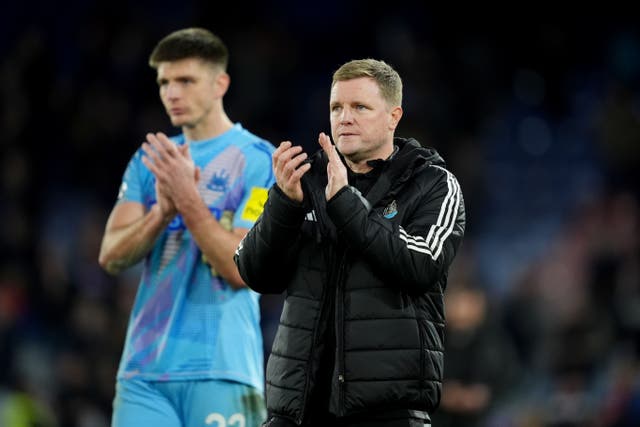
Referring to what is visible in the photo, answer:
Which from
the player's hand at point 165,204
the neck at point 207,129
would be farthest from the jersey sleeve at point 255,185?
the player's hand at point 165,204

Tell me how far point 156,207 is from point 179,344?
61cm

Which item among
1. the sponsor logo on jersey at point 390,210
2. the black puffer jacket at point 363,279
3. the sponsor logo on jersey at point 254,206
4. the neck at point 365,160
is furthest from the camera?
the sponsor logo on jersey at point 254,206

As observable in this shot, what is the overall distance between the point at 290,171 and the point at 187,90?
4.96ft

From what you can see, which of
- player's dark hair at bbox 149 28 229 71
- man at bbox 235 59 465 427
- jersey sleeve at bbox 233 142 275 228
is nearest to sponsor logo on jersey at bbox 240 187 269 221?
jersey sleeve at bbox 233 142 275 228

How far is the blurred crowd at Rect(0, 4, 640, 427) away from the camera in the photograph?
33.8ft

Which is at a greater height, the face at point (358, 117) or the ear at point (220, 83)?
the ear at point (220, 83)

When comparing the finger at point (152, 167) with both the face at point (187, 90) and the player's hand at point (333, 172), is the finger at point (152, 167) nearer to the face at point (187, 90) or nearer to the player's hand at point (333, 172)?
the face at point (187, 90)

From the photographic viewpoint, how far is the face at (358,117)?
434 centimetres

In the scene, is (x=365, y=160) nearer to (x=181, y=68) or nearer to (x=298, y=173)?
(x=298, y=173)

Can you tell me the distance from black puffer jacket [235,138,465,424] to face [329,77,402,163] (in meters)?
0.11

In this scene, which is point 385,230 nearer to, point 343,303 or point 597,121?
point 343,303

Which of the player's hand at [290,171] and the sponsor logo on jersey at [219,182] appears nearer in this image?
the player's hand at [290,171]

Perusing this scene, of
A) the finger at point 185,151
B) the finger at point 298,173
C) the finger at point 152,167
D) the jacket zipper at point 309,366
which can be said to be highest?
the finger at point 185,151

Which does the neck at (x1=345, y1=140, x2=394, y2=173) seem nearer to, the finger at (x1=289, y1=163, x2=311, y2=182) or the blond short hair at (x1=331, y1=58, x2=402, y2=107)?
the blond short hair at (x1=331, y1=58, x2=402, y2=107)
